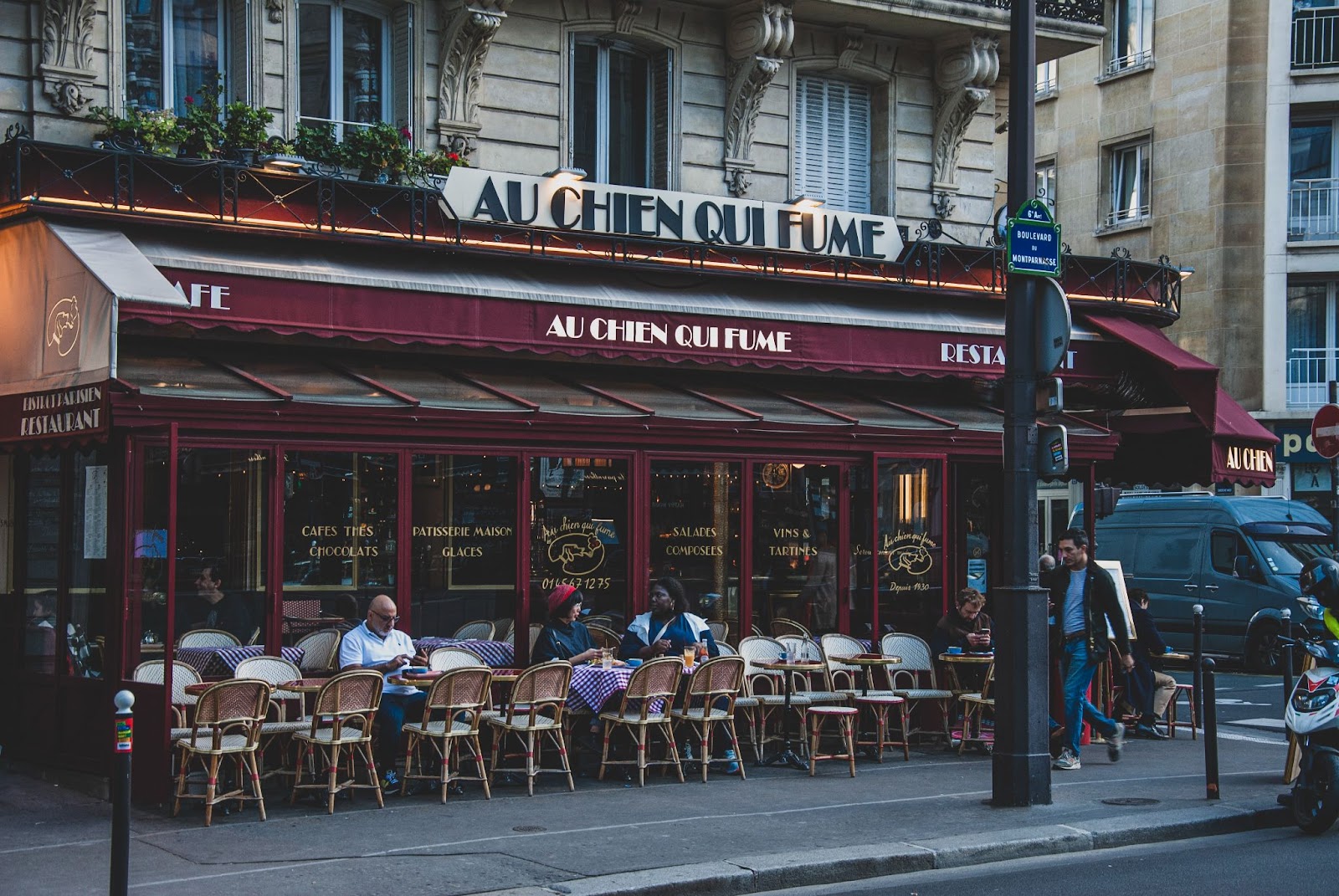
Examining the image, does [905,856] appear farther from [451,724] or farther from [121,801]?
[121,801]

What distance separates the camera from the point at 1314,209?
104 feet

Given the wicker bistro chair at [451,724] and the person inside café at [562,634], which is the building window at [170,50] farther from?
the wicker bistro chair at [451,724]

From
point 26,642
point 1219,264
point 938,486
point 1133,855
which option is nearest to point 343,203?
point 26,642

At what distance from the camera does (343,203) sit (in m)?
13.4

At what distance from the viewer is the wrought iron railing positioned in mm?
12047

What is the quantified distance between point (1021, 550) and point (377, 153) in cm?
667

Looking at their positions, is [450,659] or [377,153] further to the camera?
[377,153]

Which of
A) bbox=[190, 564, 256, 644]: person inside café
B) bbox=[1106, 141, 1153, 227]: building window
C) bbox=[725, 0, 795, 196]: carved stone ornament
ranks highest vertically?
bbox=[1106, 141, 1153, 227]: building window

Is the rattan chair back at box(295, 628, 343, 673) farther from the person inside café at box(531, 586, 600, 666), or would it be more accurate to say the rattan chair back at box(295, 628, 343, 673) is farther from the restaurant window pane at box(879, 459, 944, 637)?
the restaurant window pane at box(879, 459, 944, 637)

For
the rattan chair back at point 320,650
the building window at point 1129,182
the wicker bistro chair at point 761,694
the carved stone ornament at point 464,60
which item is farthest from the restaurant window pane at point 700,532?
the building window at point 1129,182

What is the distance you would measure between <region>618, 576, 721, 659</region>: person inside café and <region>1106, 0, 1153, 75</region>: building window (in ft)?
80.7

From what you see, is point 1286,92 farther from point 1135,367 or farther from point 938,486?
point 938,486

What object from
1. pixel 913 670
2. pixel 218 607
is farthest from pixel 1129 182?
pixel 218 607

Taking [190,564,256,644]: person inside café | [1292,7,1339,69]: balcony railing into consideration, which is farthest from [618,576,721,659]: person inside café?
[1292,7,1339,69]: balcony railing
